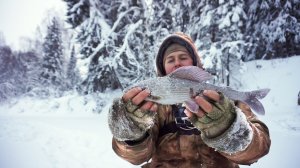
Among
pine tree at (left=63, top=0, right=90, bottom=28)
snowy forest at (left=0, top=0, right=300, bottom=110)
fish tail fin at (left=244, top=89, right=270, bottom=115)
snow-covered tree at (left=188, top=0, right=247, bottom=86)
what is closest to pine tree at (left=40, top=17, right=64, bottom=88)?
snowy forest at (left=0, top=0, right=300, bottom=110)

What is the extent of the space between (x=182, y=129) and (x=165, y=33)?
12730 mm

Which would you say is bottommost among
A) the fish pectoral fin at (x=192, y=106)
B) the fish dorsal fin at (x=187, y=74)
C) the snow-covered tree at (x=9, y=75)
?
the snow-covered tree at (x=9, y=75)

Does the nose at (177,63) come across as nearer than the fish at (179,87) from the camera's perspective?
No

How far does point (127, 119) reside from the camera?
6.33 ft

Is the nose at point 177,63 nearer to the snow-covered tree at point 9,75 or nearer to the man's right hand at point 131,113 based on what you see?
the man's right hand at point 131,113

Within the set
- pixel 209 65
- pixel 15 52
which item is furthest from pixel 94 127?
pixel 15 52

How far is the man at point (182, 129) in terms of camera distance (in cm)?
185

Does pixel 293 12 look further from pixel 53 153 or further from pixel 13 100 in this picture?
pixel 13 100

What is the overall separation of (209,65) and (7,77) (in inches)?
1199

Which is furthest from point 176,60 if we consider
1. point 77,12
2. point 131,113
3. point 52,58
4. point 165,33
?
point 52,58

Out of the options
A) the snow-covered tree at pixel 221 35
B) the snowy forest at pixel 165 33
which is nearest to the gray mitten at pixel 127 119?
the snowy forest at pixel 165 33

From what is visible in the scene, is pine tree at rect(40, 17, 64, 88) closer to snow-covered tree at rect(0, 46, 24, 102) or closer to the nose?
snow-covered tree at rect(0, 46, 24, 102)

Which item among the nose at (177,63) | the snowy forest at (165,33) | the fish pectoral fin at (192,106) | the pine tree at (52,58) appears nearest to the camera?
the fish pectoral fin at (192,106)

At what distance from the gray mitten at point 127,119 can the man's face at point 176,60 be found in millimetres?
938
